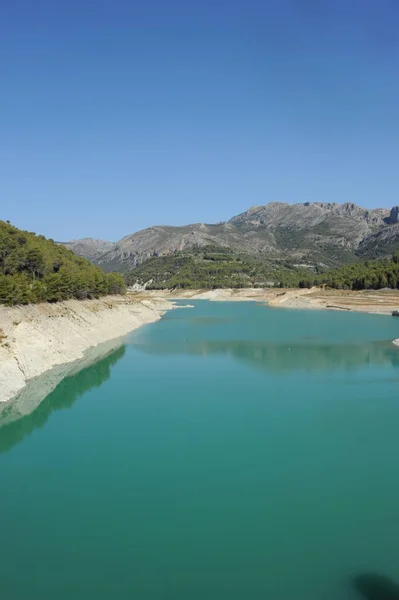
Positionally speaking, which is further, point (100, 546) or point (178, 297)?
point (178, 297)

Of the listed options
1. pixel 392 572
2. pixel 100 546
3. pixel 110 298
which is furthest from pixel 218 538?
pixel 110 298

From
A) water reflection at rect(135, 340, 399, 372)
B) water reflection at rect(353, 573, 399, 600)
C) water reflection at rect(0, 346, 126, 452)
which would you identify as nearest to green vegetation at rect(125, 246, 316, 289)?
water reflection at rect(135, 340, 399, 372)

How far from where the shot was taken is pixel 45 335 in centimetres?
3262

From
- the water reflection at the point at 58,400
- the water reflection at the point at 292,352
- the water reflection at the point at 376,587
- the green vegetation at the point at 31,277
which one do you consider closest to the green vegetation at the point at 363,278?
the water reflection at the point at 292,352

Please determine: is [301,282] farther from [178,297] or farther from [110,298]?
[110,298]

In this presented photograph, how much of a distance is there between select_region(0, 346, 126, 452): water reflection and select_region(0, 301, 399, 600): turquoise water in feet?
0.39

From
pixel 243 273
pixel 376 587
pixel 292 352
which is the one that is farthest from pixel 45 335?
pixel 243 273

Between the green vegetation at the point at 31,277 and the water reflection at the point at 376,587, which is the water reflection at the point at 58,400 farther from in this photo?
the water reflection at the point at 376,587

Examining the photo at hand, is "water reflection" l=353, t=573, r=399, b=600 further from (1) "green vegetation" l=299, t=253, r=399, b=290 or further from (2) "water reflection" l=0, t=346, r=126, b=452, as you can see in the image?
(1) "green vegetation" l=299, t=253, r=399, b=290

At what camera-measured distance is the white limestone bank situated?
26.0 metres

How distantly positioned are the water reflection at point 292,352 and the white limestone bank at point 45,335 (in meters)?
5.46

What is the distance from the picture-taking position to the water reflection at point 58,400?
19.8 metres

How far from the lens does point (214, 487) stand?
14094 mm

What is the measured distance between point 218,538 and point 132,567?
218 cm
